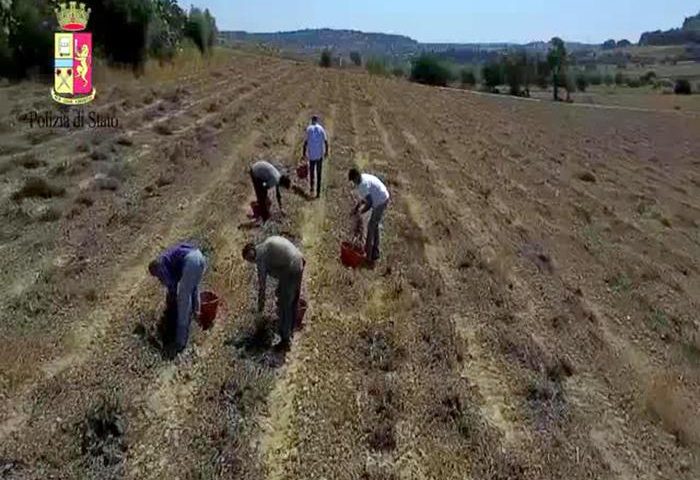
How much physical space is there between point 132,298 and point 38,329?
4.47 feet

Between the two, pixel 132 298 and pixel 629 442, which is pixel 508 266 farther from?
pixel 132 298

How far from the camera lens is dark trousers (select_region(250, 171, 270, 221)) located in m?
14.1

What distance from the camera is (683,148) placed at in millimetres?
39781

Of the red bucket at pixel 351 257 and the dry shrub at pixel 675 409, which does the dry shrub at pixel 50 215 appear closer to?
the red bucket at pixel 351 257

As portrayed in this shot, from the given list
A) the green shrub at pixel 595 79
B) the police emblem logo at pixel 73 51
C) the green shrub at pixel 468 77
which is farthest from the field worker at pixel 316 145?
the green shrub at pixel 595 79

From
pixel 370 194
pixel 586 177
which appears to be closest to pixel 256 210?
pixel 370 194

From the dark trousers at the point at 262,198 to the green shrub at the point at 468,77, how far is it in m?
76.2

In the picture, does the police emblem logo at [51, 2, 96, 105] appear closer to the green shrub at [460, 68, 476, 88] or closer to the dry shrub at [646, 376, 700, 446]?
the dry shrub at [646, 376, 700, 446]

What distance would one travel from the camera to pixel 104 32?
119 feet

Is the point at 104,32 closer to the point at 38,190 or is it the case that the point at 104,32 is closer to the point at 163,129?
the point at 163,129

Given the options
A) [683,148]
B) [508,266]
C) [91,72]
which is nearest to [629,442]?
[508,266]

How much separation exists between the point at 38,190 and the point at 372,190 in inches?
303

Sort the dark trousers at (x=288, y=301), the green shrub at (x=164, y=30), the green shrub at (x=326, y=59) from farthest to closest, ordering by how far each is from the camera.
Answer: the green shrub at (x=326, y=59) < the green shrub at (x=164, y=30) < the dark trousers at (x=288, y=301)

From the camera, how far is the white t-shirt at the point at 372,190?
39.3 ft
